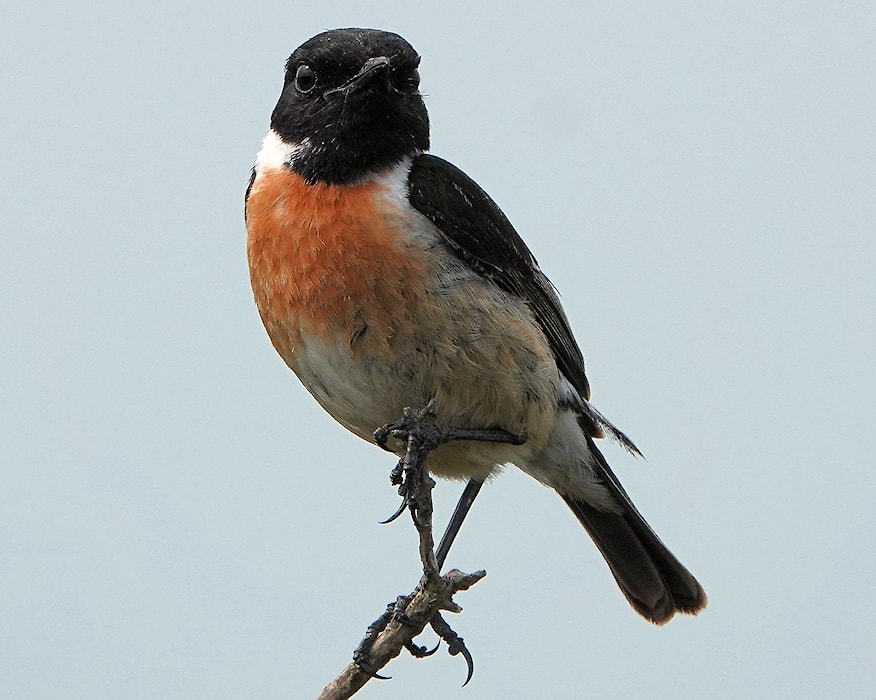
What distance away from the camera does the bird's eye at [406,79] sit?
5727mm

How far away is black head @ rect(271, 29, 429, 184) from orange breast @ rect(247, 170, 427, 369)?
13 centimetres

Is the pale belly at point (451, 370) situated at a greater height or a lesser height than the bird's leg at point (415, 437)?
greater

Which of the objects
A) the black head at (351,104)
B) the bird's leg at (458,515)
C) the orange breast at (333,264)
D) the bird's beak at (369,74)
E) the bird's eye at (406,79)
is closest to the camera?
the orange breast at (333,264)

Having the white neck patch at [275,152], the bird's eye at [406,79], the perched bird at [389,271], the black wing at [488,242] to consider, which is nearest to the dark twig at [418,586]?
the perched bird at [389,271]

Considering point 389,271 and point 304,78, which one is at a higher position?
point 304,78

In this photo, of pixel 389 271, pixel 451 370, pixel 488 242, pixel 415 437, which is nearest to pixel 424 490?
pixel 415 437

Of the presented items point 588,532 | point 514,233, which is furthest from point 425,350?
point 588,532

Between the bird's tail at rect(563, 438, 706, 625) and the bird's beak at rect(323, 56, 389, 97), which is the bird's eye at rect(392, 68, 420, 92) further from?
the bird's tail at rect(563, 438, 706, 625)

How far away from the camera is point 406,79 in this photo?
5.79m

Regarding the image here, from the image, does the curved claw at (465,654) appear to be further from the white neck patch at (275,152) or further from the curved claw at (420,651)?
the white neck patch at (275,152)

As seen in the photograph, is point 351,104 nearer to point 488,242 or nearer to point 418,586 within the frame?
point 488,242

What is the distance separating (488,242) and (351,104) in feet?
2.92

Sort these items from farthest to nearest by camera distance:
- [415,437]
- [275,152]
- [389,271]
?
1. [275,152]
2. [389,271]
3. [415,437]

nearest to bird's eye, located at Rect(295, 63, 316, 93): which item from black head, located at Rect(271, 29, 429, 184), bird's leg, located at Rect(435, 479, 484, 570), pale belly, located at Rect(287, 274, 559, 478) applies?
black head, located at Rect(271, 29, 429, 184)
